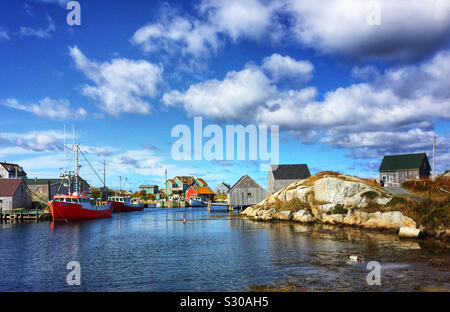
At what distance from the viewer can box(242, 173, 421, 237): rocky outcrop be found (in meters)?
36.2

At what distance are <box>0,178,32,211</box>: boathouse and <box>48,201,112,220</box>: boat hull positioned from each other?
40.8 ft

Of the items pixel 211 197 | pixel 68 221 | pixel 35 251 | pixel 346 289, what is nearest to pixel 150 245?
pixel 35 251

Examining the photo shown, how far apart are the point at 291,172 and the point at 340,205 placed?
3043cm

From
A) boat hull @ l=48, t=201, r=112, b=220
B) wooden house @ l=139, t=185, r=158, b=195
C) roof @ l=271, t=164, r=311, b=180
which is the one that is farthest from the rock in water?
wooden house @ l=139, t=185, r=158, b=195

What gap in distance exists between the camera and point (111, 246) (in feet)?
104

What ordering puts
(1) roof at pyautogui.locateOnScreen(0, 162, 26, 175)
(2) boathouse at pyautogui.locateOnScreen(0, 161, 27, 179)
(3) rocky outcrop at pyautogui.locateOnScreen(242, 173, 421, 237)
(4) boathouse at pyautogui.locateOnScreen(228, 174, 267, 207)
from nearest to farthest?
(3) rocky outcrop at pyautogui.locateOnScreen(242, 173, 421, 237), (4) boathouse at pyautogui.locateOnScreen(228, 174, 267, 207), (2) boathouse at pyautogui.locateOnScreen(0, 161, 27, 179), (1) roof at pyautogui.locateOnScreen(0, 162, 26, 175)

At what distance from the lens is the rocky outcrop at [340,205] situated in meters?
36.2

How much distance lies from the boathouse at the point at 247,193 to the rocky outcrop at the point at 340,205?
20.5 meters

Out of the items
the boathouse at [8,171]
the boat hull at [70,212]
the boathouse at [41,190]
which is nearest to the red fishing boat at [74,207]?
the boat hull at [70,212]

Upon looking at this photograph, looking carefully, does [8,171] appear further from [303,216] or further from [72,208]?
[303,216]

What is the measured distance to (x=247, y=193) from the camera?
81625 millimetres

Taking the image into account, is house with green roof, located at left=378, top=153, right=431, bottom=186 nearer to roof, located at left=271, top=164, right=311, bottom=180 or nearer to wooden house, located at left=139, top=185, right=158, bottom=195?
roof, located at left=271, top=164, right=311, bottom=180

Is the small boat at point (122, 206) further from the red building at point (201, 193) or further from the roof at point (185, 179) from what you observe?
the roof at point (185, 179)
